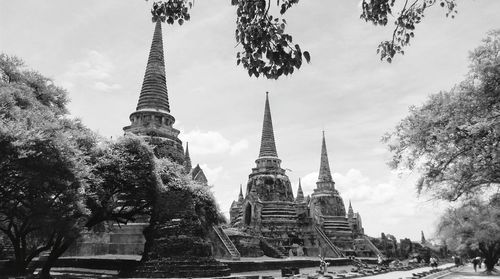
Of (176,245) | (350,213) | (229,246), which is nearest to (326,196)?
(350,213)

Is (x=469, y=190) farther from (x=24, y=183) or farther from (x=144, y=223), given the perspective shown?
(x=144, y=223)

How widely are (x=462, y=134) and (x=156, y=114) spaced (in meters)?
21.4

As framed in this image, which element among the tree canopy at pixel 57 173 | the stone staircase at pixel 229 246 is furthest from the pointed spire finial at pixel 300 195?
the tree canopy at pixel 57 173

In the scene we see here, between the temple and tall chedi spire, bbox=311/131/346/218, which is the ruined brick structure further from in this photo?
tall chedi spire, bbox=311/131/346/218

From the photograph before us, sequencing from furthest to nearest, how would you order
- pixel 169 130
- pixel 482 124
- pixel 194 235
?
pixel 169 130
pixel 194 235
pixel 482 124

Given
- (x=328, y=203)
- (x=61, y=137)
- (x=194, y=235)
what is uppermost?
(x=328, y=203)

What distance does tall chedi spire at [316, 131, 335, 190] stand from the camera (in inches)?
2076

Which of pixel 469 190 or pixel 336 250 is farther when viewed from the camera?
pixel 336 250

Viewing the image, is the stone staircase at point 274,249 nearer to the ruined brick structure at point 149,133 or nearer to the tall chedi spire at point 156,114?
the ruined brick structure at point 149,133

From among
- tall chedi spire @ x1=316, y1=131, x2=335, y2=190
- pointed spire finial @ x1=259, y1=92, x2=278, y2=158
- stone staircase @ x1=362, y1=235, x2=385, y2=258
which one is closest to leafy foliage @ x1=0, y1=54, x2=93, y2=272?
pointed spire finial @ x1=259, y1=92, x2=278, y2=158

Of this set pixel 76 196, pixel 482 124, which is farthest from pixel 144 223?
pixel 482 124

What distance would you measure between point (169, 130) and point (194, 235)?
11.1 meters

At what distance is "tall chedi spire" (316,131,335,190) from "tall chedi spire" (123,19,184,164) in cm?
2695

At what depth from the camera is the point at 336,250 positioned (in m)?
41.5
